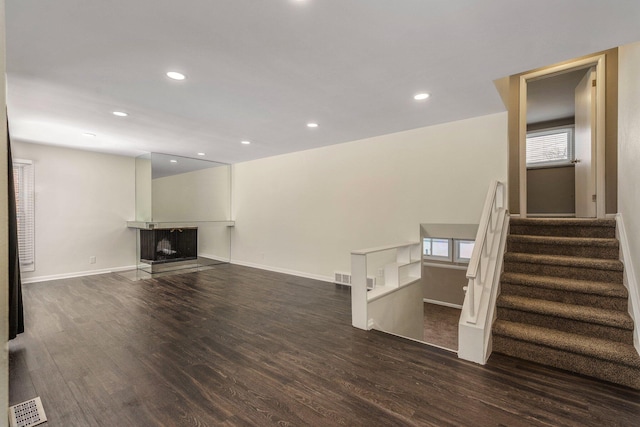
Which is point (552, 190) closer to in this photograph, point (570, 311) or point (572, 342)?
point (570, 311)

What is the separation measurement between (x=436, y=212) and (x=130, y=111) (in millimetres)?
4185

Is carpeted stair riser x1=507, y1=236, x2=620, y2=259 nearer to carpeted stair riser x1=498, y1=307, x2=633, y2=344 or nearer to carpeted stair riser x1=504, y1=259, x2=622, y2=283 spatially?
carpeted stair riser x1=504, y1=259, x2=622, y2=283

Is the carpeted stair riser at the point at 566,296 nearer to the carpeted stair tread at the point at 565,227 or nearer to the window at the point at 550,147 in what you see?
the carpeted stair tread at the point at 565,227

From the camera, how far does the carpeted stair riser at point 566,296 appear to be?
2443 mm

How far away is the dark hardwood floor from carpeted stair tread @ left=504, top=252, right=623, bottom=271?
3.44 ft

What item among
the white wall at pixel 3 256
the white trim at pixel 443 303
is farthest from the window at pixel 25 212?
the white trim at pixel 443 303

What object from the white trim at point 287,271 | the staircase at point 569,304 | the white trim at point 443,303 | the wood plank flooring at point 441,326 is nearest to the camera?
the staircase at point 569,304

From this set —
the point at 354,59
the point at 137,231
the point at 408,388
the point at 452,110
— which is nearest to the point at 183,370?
the point at 408,388

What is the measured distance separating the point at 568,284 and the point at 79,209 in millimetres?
7649

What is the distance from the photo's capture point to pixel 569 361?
227 centimetres

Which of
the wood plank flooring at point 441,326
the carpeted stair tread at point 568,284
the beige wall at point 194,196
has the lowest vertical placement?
the wood plank flooring at point 441,326

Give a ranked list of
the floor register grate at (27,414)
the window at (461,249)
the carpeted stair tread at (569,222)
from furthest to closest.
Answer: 1. the window at (461,249)
2. the carpeted stair tread at (569,222)
3. the floor register grate at (27,414)

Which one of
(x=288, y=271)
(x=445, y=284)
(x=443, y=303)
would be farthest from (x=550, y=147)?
(x=288, y=271)

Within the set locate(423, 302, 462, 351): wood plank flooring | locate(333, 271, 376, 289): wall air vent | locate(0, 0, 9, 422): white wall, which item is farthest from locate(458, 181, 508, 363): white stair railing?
locate(0, 0, 9, 422): white wall
